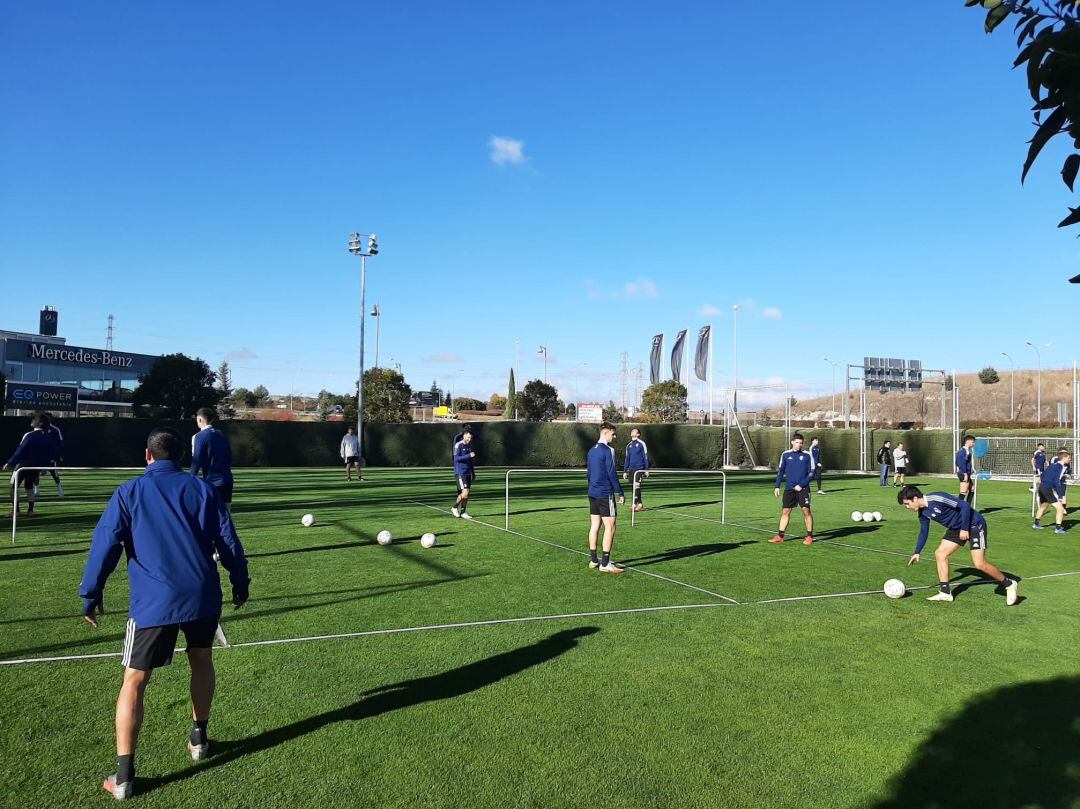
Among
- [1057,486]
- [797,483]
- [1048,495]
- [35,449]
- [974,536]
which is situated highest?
[35,449]

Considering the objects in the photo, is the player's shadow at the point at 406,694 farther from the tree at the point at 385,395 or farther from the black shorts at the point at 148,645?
the tree at the point at 385,395

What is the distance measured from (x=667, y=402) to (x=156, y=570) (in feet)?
232

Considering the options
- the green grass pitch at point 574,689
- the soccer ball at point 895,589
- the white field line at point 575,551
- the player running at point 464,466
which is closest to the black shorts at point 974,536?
the green grass pitch at point 574,689

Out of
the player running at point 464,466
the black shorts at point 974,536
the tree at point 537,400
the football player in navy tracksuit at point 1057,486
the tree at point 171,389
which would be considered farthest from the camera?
the tree at point 537,400

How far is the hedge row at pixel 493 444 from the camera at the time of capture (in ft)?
123

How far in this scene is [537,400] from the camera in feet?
273

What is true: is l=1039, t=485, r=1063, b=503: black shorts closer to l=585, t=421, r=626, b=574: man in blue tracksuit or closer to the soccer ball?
the soccer ball

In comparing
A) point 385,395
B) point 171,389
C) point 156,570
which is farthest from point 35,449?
point 385,395

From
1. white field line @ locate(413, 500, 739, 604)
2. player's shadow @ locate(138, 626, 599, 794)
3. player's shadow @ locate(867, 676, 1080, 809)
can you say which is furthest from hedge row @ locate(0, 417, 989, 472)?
player's shadow @ locate(867, 676, 1080, 809)

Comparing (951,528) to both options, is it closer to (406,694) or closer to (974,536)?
(974,536)

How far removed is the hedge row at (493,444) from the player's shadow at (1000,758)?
118ft

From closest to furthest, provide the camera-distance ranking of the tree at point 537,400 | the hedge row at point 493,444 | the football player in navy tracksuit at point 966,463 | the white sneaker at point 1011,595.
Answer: the white sneaker at point 1011,595 → the football player in navy tracksuit at point 966,463 → the hedge row at point 493,444 → the tree at point 537,400

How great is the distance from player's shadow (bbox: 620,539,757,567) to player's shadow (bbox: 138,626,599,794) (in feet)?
14.1

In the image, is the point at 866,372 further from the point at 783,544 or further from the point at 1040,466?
the point at 783,544
